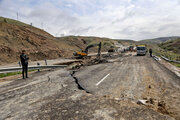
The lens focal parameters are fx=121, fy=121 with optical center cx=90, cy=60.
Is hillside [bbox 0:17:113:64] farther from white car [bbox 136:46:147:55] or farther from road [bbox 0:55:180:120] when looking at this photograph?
road [bbox 0:55:180:120]

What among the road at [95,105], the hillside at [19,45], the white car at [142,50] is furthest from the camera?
the white car at [142,50]

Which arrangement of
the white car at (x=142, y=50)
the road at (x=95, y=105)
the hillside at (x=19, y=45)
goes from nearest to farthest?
1. the road at (x=95, y=105)
2. the hillside at (x=19, y=45)
3. the white car at (x=142, y=50)

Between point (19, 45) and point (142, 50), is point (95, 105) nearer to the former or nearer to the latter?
point (142, 50)

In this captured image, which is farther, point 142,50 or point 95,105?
point 142,50

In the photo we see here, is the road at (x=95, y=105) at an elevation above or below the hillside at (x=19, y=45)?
below

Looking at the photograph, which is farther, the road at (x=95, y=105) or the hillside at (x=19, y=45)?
the hillside at (x=19, y=45)

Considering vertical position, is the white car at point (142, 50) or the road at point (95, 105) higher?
the white car at point (142, 50)

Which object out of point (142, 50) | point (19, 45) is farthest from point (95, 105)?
point (19, 45)

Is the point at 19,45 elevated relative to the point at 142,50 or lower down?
elevated

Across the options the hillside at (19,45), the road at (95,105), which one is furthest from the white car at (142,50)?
the road at (95,105)

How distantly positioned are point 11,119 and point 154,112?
12.8ft

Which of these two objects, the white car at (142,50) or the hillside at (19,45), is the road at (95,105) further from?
the white car at (142,50)

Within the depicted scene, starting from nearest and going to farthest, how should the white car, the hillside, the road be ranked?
the road, the hillside, the white car

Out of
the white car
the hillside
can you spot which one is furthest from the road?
the white car
